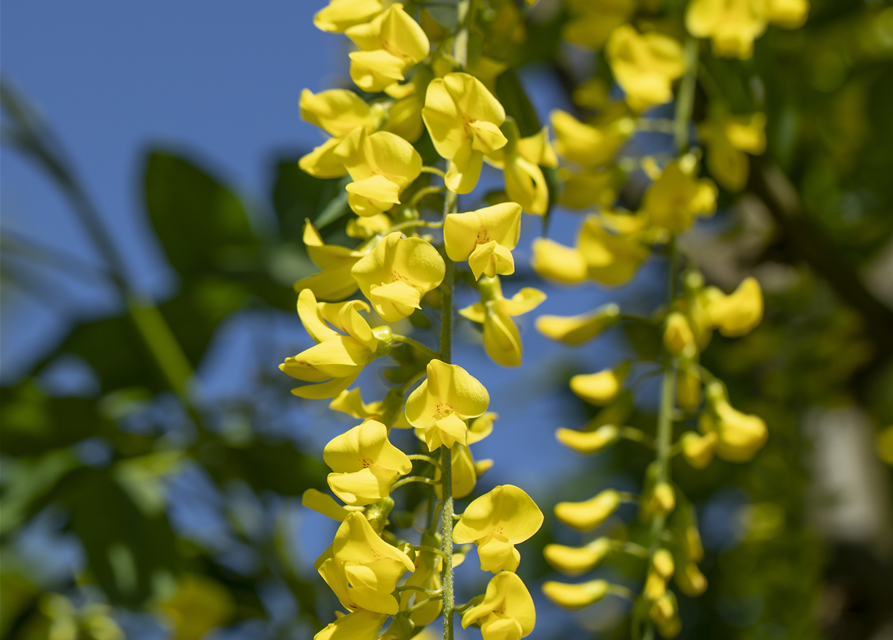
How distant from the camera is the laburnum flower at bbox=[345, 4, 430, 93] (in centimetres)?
46

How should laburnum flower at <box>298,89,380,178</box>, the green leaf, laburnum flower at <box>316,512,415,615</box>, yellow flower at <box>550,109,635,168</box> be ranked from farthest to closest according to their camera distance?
yellow flower at <box>550,109,635,168</box> < the green leaf < laburnum flower at <box>298,89,380,178</box> < laburnum flower at <box>316,512,415,615</box>

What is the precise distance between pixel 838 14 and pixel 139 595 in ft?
3.68

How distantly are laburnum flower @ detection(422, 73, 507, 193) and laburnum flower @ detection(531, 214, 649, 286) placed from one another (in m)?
0.23

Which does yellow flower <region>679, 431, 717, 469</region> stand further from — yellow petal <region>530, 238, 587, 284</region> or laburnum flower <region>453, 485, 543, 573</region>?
laburnum flower <region>453, 485, 543, 573</region>

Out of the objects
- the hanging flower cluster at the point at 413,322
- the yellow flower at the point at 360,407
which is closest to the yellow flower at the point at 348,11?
the hanging flower cluster at the point at 413,322

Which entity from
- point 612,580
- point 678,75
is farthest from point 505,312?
point 612,580

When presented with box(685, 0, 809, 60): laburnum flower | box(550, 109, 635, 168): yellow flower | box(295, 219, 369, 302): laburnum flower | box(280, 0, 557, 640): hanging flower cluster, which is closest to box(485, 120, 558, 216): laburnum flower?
box(280, 0, 557, 640): hanging flower cluster

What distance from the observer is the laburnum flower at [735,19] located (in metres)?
0.73

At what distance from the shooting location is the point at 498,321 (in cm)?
45

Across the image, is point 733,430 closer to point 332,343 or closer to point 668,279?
point 668,279

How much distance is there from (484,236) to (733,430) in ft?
1.15

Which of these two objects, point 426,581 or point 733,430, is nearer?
point 426,581

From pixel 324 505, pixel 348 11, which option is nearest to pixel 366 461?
pixel 324 505

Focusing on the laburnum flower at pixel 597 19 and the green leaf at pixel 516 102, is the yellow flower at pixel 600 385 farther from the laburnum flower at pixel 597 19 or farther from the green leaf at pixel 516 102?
the laburnum flower at pixel 597 19
